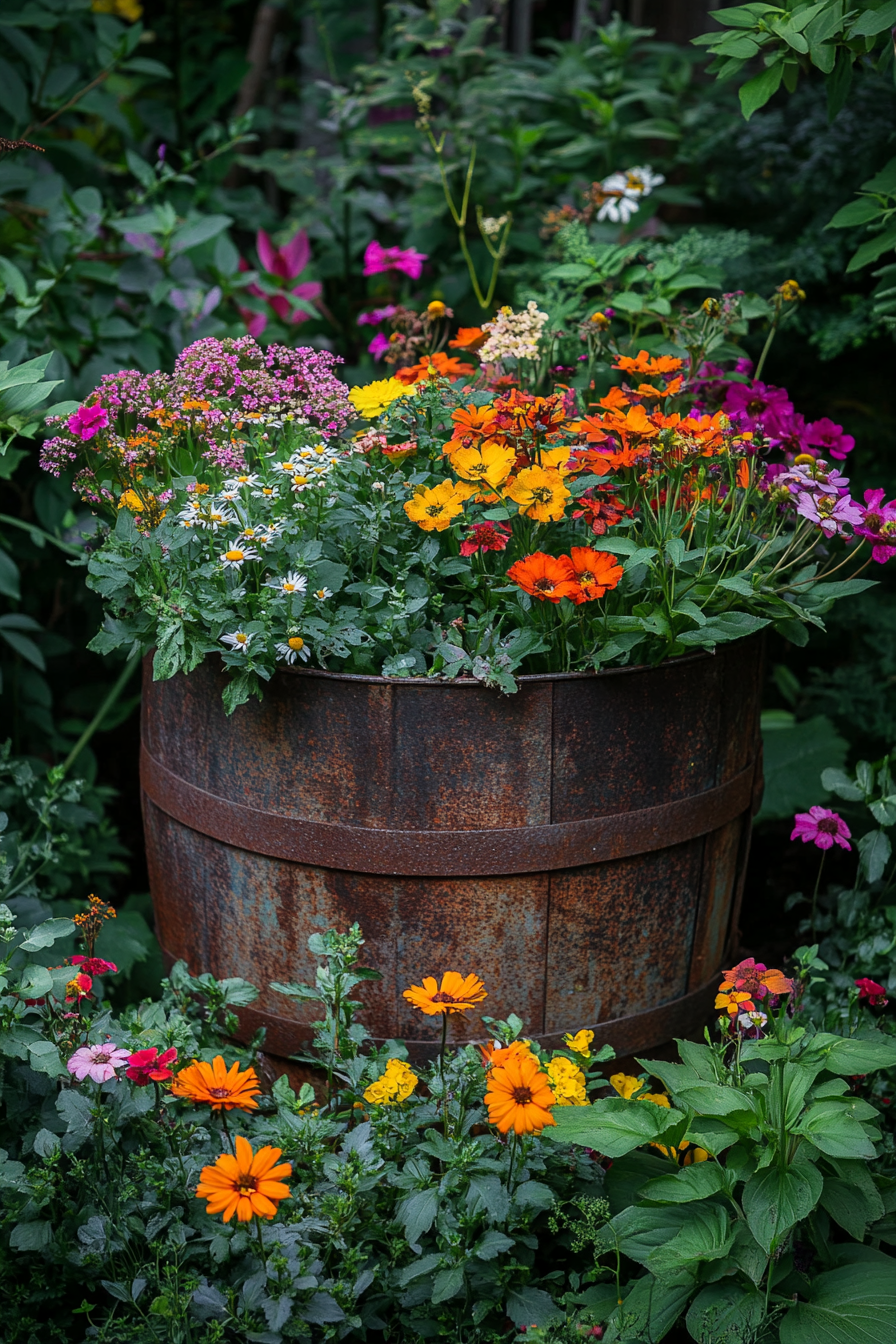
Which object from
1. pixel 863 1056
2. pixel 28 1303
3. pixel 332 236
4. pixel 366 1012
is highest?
pixel 332 236

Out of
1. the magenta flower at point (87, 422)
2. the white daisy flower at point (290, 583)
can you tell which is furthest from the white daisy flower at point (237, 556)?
the magenta flower at point (87, 422)

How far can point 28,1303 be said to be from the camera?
132 centimetres

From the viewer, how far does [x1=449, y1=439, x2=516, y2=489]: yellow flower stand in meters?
1.42

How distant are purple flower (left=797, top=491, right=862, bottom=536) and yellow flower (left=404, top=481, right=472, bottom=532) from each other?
0.41 m

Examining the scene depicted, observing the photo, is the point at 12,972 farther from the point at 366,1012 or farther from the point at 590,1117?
the point at 590,1117

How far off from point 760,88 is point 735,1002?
120 cm

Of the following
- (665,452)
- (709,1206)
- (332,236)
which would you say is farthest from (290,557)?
(332,236)

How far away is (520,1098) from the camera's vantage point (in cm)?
117

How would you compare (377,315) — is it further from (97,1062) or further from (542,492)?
(97,1062)

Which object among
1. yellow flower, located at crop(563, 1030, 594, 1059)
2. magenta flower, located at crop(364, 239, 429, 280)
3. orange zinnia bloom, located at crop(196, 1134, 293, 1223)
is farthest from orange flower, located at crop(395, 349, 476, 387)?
orange zinnia bloom, located at crop(196, 1134, 293, 1223)

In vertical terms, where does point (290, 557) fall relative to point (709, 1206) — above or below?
above

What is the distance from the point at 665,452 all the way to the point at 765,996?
0.67 m

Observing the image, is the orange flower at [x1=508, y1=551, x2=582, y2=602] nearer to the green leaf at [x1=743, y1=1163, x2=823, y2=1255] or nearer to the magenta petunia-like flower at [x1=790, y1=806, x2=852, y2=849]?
the magenta petunia-like flower at [x1=790, y1=806, x2=852, y2=849]

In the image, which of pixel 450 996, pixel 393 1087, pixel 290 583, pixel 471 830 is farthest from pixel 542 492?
pixel 393 1087
